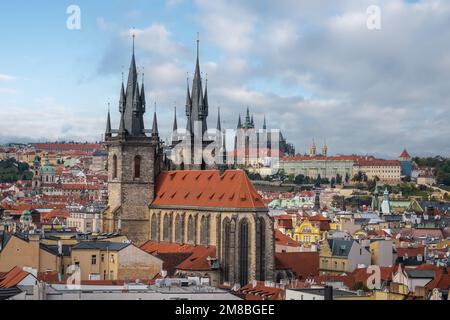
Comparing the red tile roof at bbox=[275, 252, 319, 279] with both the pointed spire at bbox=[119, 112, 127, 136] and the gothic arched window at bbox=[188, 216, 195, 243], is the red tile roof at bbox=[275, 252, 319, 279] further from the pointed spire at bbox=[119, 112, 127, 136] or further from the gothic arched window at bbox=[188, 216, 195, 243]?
the pointed spire at bbox=[119, 112, 127, 136]

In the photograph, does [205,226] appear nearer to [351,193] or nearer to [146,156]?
[146,156]

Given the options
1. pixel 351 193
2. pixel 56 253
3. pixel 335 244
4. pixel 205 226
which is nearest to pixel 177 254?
pixel 205 226

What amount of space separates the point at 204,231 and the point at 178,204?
3964mm

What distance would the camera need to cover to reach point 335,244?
65812 millimetres

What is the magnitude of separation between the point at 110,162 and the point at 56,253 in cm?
1621

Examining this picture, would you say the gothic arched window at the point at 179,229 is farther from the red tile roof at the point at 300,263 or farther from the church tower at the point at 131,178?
the red tile roof at the point at 300,263

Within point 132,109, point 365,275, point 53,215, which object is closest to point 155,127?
point 132,109

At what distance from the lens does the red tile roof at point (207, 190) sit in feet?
195

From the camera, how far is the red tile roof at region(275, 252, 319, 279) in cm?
5981

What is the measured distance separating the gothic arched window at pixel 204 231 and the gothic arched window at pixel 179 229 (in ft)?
7.91

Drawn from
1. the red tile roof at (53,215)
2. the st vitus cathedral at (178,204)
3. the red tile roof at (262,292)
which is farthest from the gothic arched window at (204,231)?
the red tile roof at (53,215)

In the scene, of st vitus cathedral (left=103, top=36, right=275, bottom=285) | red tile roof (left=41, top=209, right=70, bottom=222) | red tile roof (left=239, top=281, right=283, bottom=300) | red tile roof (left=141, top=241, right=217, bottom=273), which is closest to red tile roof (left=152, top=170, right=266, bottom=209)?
st vitus cathedral (left=103, top=36, right=275, bottom=285)

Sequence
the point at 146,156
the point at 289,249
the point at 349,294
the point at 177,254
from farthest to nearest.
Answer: the point at 289,249 < the point at 146,156 < the point at 177,254 < the point at 349,294

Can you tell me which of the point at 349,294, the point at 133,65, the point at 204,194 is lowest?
the point at 349,294
